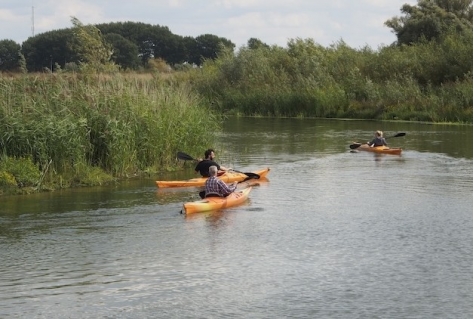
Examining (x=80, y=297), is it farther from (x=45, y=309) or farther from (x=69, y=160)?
(x=69, y=160)

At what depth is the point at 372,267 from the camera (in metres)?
13.7

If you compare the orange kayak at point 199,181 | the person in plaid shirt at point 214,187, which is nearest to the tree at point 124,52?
the orange kayak at point 199,181

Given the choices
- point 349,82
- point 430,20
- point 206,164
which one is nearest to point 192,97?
point 206,164

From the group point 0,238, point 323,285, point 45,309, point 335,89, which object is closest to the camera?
point 45,309

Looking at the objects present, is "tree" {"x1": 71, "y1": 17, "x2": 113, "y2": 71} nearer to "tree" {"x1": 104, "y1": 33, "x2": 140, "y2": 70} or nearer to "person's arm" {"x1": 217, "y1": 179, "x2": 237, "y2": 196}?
"person's arm" {"x1": 217, "y1": 179, "x2": 237, "y2": 196}

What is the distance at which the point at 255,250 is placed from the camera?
14883 mm

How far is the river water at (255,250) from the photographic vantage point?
11.8m

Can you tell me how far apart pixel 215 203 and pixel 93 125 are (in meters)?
5.18

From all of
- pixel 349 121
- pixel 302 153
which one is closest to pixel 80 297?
pixel 302 153

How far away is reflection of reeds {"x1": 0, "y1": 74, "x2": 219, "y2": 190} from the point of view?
20969mm

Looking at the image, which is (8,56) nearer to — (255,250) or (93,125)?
(93,125)

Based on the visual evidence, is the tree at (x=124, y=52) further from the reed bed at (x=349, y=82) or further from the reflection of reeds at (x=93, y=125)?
→ the reflection of reeds at (x=93, y=125)

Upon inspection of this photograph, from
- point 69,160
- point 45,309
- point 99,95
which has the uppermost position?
point 99,95

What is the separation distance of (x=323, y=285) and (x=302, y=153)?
17.7m
